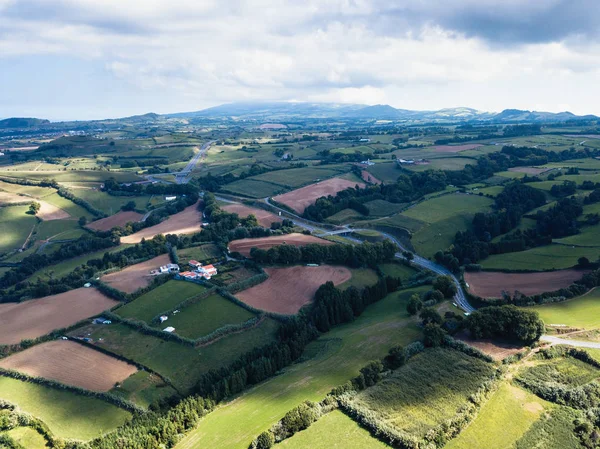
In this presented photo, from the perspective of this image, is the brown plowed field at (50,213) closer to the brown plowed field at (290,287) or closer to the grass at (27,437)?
the brown plowed field at (290,287)

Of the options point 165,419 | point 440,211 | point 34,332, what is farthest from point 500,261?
point 34,332

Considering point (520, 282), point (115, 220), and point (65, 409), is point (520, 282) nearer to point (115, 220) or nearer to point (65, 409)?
point (65, 409)

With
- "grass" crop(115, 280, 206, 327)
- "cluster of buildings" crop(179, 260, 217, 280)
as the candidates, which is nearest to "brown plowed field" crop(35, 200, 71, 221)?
"cluster of buildings" crop(179, 260, 217, 280)

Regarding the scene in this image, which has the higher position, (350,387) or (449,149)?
(449,149)

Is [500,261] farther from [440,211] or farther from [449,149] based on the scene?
[449,149]

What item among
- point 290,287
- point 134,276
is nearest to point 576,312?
point 290,287

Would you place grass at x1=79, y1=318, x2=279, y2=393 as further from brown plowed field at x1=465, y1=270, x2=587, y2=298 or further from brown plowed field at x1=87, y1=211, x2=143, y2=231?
brown plowed field at x1=87, y1=211, x2=143, y2=231
